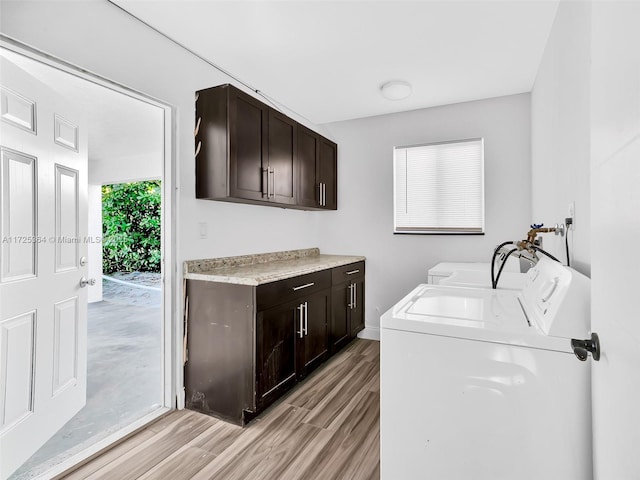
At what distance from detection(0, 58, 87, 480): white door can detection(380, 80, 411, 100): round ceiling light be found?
7.42 feet

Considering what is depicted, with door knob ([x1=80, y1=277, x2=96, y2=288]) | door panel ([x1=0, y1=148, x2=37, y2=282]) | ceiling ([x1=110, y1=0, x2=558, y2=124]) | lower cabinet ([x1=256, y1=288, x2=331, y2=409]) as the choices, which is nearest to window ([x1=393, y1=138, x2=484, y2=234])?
ceiling ([x1=110, y1=0, x2=558, y2=124])

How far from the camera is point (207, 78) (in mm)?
2488

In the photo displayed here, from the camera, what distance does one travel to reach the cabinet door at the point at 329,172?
11.6ft

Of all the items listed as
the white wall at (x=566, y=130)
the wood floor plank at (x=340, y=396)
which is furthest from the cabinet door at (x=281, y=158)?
the white wall at (x=566, y=130)

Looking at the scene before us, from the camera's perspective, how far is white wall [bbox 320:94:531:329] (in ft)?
10.4

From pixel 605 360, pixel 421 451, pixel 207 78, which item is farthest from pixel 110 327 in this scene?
pixel 605 360

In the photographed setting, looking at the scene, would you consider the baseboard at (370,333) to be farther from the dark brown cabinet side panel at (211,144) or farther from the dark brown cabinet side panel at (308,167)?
the dark brown cabinet side panel at (211,144)

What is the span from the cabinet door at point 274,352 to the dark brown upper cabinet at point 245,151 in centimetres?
84

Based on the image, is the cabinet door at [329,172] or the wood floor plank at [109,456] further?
the cabinet door at [329,172]

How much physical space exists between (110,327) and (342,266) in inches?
95.1

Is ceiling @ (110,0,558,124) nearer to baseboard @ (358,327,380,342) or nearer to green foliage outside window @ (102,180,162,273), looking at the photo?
green foliage outside window @ (102,180,162,273)

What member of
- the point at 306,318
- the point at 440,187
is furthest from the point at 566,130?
the point at 306,318

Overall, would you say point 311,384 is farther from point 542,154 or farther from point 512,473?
point 542,154

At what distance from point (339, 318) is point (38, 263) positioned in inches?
89.3
